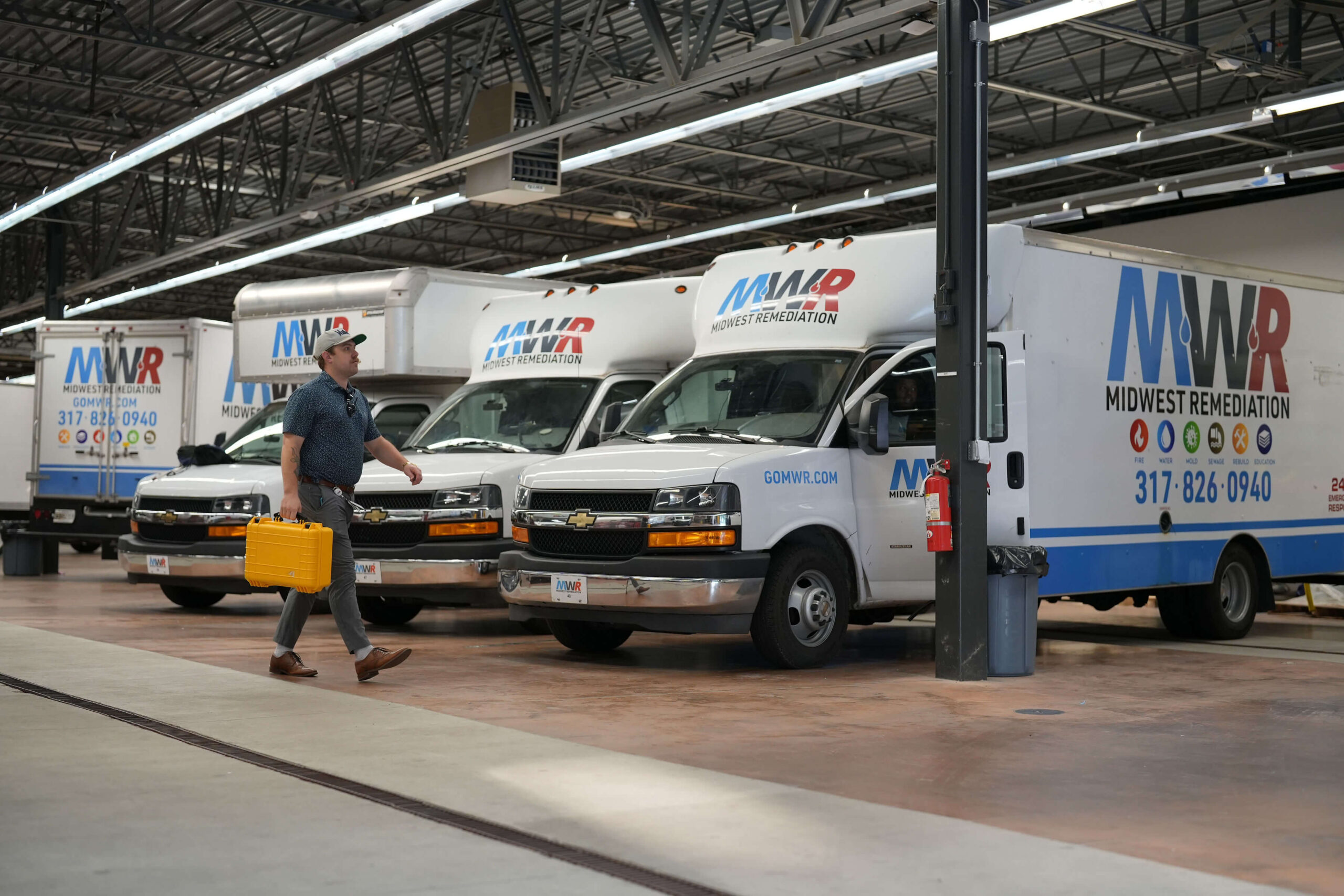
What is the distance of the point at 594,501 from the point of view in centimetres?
957

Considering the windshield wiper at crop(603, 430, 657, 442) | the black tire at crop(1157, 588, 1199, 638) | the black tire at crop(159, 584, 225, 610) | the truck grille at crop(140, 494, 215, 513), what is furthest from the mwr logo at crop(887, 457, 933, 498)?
the black tire at crop(159, 584, 225, 610)

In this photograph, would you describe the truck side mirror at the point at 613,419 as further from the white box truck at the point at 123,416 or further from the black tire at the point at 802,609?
the white box truck at the point at 123,416

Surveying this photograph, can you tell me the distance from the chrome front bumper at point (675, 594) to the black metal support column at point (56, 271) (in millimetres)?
23516

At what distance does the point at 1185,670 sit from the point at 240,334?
33.3 ft

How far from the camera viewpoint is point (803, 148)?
78.2 ft

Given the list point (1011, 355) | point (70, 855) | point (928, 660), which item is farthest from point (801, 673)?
point (70, 855)

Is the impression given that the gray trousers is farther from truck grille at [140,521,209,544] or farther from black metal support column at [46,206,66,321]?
black metal support column at [46,206,66,321]

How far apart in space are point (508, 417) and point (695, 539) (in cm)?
378

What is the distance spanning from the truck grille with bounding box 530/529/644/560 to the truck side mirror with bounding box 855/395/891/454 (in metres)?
1.49

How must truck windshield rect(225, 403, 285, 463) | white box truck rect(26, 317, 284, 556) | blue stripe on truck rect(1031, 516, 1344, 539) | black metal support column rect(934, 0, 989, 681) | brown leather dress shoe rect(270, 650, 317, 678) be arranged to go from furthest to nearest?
white box truck rect(26, 317, 284, 556)
truck windshield rect(225, 403, 285, 463)
blue stripe on truck rect(1031, 516, 1344, 539)
black metal support column rect(934, 0, 989, 681)
brown leather dress shoe rect(270, 650, 317, 678)

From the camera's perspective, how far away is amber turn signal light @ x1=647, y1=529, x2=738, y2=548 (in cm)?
909

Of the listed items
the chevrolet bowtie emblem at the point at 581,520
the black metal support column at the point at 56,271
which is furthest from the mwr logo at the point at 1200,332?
the black metal support column at the point at 56,271

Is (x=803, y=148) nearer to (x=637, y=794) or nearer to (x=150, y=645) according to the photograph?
(x=150, y=645)

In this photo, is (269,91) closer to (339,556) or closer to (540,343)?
(540,343)
